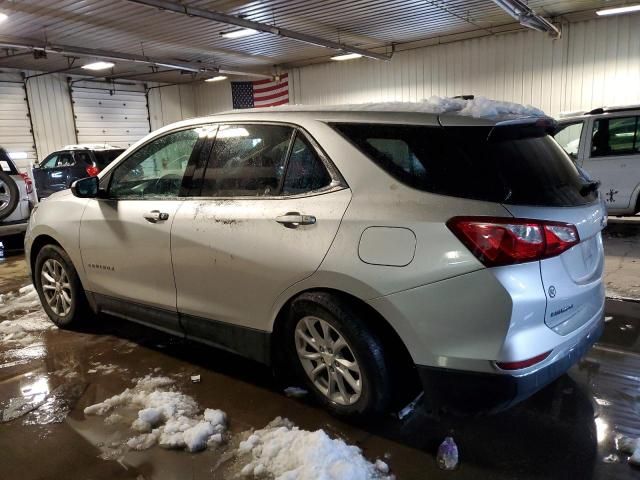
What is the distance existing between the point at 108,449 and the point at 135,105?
61.3 ft

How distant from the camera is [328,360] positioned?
8.90 feet

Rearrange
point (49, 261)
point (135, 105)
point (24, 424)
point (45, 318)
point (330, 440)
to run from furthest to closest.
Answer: point (135, 105), point (45, 318), point (49, 261), point (24, 424), point (330, 440)

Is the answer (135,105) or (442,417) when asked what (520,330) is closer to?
(442,417)

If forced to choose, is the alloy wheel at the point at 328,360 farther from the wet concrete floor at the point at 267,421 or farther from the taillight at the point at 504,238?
the taillight at the point at 504,238

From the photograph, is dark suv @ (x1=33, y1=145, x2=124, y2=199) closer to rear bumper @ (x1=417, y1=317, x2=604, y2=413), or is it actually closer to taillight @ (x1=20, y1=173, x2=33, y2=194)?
taillight @ (x1=20, y1=173, x2=33, y2=194)

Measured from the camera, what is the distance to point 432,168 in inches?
92.6

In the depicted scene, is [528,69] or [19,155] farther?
[19,155]

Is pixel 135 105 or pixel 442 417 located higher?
pixel 135 105

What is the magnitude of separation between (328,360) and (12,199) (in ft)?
24.4

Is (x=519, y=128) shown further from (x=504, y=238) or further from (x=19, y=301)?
(x=19, y=301)

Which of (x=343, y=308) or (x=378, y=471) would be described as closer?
(x=378, y=471)

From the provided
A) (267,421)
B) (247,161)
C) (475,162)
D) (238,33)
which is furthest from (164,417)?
(238,33)

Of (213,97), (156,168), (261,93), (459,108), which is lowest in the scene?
(156,168)

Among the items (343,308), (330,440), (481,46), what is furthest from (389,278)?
(481,46)
